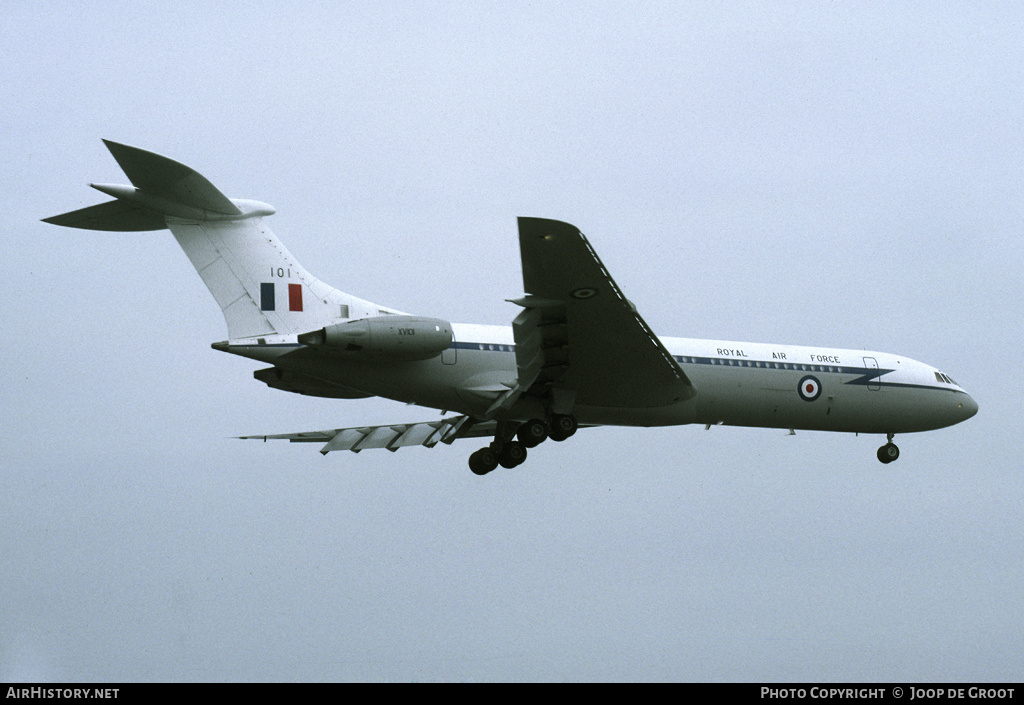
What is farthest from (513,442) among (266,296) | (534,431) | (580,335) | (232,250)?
(232,250)

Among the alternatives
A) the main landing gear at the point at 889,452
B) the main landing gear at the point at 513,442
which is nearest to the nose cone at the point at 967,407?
the main landing gear at the point at 889,452

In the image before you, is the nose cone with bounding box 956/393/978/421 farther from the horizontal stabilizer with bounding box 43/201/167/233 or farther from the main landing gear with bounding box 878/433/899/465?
the horizontal stabilizer with bounding box 43/201/167/233

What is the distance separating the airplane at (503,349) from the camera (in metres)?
22.4

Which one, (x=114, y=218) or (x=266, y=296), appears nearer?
(x=114, y=218)

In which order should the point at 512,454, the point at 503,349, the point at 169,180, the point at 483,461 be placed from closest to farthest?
1. the point at 169,180
2. the point at 503,349
3. the point at 512,454
4. the point at 483,461

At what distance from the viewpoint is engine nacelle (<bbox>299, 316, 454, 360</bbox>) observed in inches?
885

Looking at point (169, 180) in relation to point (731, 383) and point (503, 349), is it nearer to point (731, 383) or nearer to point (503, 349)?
point (503, 349)

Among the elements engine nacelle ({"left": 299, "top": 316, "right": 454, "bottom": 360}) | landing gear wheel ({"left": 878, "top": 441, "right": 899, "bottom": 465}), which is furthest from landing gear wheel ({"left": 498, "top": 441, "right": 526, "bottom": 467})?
landing gear wheel ({"left": 878, "top": 441, "right": 899, "bottom": 465})

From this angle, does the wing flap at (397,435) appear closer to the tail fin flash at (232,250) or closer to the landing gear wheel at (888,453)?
the tail fin flash at (232,250)

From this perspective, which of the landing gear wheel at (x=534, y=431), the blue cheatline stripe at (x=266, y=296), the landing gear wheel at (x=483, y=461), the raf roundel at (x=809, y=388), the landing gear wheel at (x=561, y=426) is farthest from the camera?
the raf roundel at (x=809, y=388)

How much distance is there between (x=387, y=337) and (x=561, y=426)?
4.70 meters

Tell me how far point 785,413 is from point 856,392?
1989 millimetres

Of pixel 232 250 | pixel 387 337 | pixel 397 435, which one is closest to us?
pixel 387 337

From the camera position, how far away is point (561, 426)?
2559 cm
